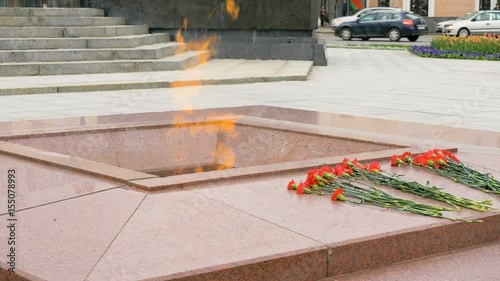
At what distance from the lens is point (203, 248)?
359 centimetres

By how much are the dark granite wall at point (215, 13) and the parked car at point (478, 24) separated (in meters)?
19.0

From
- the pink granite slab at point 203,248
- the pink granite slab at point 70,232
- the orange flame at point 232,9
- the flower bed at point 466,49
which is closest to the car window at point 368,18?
the flower bed at point 466,49

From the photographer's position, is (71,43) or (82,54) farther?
(71,43)

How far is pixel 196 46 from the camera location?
19.1 meters

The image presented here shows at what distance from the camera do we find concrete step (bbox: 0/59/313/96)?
12660mm

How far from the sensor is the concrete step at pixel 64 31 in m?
15.9

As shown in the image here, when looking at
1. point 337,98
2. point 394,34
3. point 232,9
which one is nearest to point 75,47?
point 232,9

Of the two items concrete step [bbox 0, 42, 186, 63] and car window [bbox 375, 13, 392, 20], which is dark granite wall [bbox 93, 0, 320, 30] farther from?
car window [bbox 375, 13, 392, 20]

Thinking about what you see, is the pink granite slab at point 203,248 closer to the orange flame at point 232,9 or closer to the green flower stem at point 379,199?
the green flower stem at point 379,199

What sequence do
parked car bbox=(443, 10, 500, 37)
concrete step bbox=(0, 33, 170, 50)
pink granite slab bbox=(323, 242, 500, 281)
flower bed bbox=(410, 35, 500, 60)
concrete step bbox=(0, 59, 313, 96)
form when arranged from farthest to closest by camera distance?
parked car bbox=(443, 10, 500, 37), flower bed bbox=(410, 35, 500, 60), concrete step bbox=(0, 33, 170, 50), concrete step bbox=(0, 59, 313, 96), pink granite slab bbox=(323, 242, 500, 281)

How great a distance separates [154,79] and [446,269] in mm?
10464

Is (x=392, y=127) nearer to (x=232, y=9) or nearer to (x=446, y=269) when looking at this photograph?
(x=446, y=269)

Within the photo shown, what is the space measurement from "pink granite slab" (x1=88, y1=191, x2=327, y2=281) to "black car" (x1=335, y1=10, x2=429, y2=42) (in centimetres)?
3163

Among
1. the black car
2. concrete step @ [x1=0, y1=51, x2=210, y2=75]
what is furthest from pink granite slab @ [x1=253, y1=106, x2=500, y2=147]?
the black car
